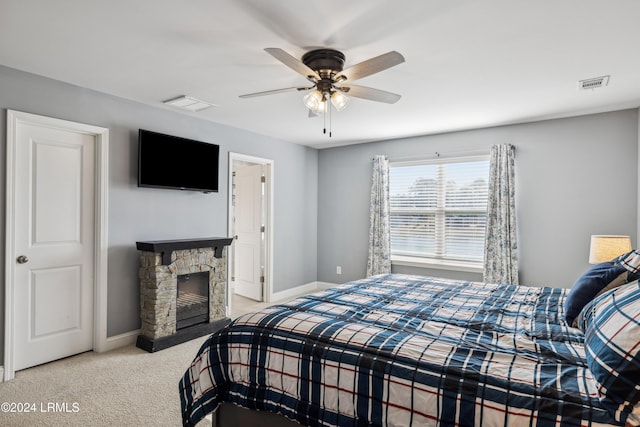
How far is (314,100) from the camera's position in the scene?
2479mm

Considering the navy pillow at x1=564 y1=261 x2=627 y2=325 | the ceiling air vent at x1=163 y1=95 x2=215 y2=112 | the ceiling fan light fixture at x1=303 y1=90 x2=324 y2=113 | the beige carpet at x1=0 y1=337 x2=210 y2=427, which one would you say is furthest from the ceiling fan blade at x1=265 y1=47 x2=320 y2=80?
the beige carpet at x1=0 y1=337 x2=210 y2=427

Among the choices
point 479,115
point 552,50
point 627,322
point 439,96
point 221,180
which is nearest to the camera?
point 627,322

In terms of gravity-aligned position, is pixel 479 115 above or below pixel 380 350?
above

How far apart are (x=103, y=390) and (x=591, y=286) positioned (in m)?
3.34

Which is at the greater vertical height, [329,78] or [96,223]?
[329,78]

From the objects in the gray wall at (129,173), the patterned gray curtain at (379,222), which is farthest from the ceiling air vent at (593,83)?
the gray wall at (129,173)

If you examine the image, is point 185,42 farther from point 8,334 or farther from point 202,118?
point 8,334

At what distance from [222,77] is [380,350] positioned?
98.8 inches

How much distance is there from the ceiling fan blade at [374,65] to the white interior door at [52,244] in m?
2.65

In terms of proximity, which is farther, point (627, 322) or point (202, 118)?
point (202, 118)

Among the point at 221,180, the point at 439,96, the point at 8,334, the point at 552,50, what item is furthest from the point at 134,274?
the point at 552,50

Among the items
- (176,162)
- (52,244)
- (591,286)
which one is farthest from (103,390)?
(591,286)

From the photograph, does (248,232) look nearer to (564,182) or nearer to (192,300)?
(192,300)

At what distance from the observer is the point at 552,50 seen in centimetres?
245
